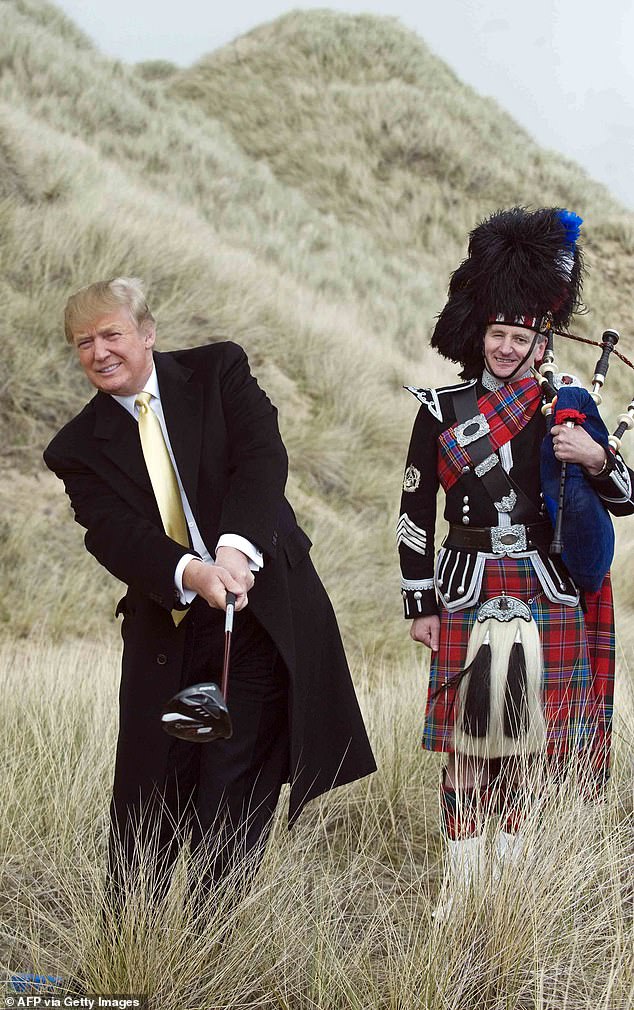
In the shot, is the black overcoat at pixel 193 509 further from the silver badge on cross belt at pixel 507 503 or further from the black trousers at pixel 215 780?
the silver badge on cross belt at pixel 507 503

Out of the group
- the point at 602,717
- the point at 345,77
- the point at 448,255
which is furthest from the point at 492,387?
the point at 345,77

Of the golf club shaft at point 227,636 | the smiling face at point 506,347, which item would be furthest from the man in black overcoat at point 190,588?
the smiling face at point 506,347

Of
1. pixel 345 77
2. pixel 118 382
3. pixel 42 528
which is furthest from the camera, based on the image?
pixel 345 77

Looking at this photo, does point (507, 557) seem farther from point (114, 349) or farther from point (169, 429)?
point (114, 349)

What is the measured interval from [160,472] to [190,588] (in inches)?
13.3

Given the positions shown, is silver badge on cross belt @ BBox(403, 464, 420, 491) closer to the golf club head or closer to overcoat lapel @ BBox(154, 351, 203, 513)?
A: overcoat lapel @ BBox(154, 351, 203, 513)

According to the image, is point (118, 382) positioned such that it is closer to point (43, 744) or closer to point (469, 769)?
point (469, 769)

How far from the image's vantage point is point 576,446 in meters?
2.77

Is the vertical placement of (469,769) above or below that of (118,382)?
below

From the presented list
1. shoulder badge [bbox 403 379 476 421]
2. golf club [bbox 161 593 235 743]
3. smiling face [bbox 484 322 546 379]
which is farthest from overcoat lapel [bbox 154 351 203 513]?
smiling face [bbox 484 322 546 379]

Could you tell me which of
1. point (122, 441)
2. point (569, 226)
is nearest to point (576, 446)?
point (569, 226)

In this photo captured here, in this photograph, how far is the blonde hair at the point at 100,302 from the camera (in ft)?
8.32

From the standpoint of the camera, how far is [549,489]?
2898mm

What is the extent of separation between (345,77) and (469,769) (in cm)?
2585
